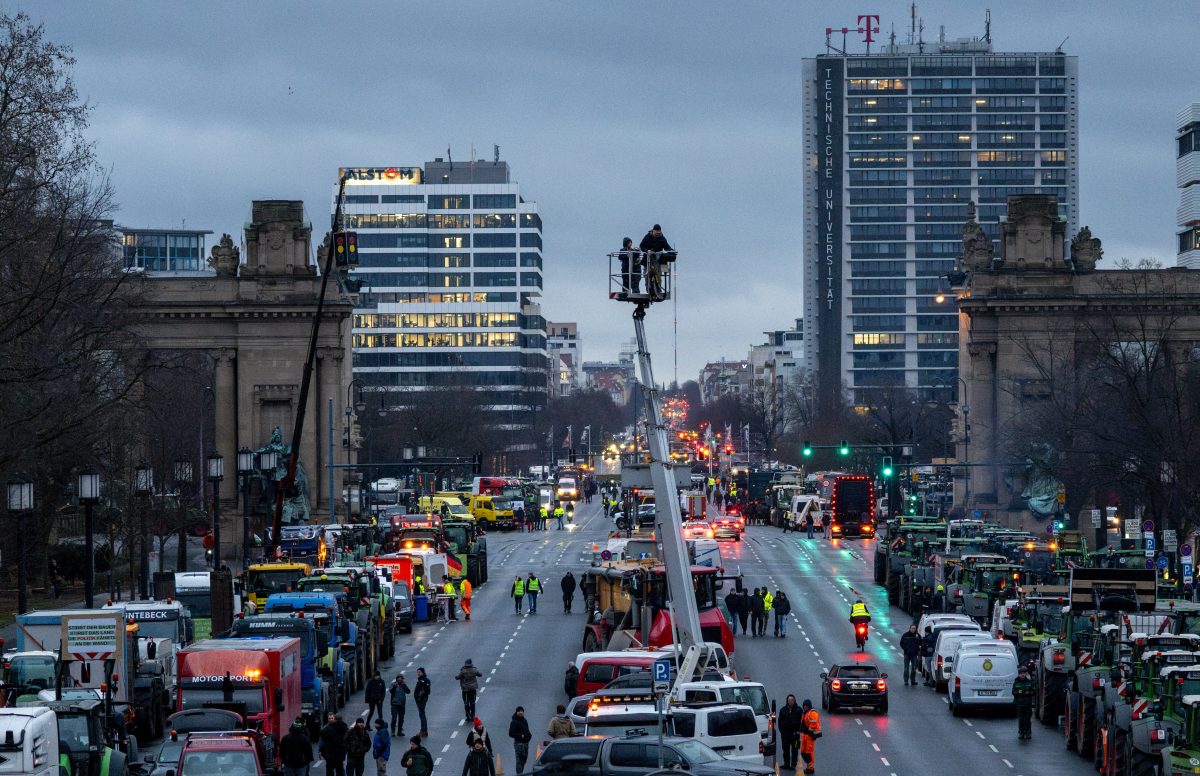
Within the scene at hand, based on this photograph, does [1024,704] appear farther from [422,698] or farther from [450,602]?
[450,602]

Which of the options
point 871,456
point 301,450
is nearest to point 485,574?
point 301,450

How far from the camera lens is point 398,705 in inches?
1503

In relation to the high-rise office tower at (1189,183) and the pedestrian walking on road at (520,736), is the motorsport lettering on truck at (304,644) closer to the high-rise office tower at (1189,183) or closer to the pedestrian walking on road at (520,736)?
the pedestrian walking on road at (520,736)

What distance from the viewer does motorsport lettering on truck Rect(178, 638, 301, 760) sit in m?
31.5

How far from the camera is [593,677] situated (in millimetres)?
36500

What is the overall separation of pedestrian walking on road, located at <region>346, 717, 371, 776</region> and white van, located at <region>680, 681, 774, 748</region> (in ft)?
17.5

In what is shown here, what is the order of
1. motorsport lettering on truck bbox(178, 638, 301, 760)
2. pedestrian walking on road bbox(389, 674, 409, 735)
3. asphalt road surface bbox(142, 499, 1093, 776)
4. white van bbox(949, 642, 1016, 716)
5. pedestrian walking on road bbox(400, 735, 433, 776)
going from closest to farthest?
pedestrian walking on road bbox(400, 735, 433, 776) → motorsport lettering on truck bbox(178, 638, 301, 760) → asphalt road surface bbox(142, 499, 1093, 776) → pedestrian walking on road bbox(389, 674, 409, 735) → white van bbox(949, 642, 1016, 716)

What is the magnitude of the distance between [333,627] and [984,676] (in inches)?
532

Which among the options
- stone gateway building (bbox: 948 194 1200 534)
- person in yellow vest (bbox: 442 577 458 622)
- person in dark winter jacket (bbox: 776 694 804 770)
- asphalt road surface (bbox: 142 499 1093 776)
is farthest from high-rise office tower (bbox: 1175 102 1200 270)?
person in dark winter jacket (bbox: 776 694 804 770)

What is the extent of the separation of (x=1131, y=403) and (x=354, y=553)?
97.4ft

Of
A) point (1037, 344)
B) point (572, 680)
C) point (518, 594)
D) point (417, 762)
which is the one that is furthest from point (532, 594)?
point (1037, 344)

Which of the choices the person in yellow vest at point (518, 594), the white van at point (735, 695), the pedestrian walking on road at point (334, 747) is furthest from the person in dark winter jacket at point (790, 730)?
the person in yellow vest at point (518, 594)

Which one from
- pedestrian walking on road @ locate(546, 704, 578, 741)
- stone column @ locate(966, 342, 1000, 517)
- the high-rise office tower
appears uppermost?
the high-rise office tower

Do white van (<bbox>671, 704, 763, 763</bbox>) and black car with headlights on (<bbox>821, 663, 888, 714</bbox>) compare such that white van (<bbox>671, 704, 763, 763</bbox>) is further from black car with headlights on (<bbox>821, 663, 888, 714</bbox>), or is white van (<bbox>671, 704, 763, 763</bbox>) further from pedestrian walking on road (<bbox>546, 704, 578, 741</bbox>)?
black car with headlights on (<bbox>821, 663, 888, 714</bbox>)
